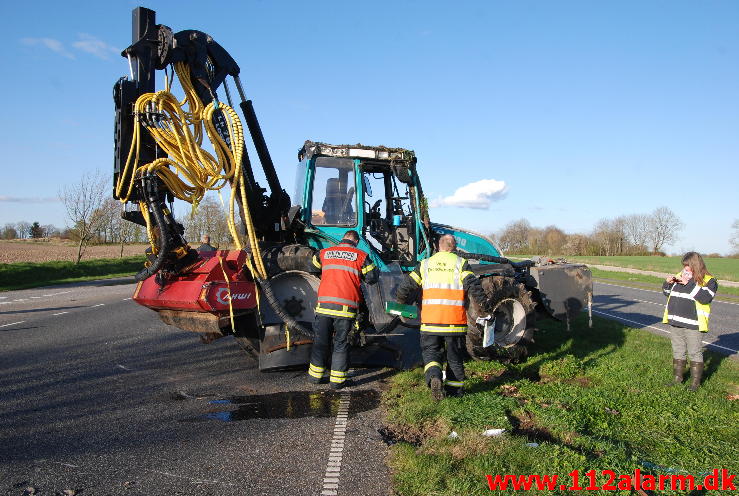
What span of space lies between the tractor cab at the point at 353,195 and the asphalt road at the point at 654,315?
517cm

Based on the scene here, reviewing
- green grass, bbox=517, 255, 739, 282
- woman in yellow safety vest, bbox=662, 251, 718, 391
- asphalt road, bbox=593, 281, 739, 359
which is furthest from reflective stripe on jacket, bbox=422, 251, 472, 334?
green grass, bbox=517, 255, 739, 282

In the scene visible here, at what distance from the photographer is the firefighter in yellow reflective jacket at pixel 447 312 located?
5.95 metres

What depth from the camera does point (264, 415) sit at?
5.49 m

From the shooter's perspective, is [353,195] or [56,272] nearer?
[353,195]

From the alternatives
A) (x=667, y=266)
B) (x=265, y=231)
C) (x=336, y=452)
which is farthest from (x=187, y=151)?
(x=667, y=266)

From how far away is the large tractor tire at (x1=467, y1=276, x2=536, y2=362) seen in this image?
7023 millimetres

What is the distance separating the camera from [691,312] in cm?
646

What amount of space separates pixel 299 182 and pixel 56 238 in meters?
62.8

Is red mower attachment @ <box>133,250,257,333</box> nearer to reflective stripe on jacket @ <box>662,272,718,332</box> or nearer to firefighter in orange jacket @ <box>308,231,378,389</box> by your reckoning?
firefighter in orange jacket @ <box>308,231,378,389</box>

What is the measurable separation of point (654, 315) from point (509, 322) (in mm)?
7502

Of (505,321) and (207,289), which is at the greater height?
(207,289)

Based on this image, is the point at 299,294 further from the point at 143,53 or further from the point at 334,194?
the point at 143,53

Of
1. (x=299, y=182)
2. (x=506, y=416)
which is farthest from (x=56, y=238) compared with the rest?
(x=506, y=416)

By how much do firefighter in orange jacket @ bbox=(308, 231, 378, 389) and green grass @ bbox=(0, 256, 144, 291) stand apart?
2171cm
